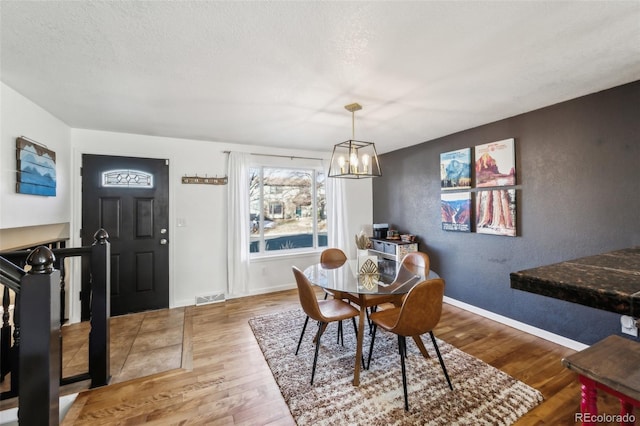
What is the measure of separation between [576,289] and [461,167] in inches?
133

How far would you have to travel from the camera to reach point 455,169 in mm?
3627

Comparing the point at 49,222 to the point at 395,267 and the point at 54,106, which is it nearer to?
the point at 54,106

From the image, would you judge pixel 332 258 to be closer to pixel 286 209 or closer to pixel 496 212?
pixel 286 209

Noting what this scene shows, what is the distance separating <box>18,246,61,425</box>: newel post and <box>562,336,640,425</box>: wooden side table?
2247 mm

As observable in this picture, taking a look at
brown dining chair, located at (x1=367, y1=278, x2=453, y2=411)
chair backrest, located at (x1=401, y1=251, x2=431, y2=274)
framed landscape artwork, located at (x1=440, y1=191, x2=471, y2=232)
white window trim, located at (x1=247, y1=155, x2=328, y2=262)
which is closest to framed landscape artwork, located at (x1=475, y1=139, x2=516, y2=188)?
framed landscape artwork, located at (x1=440, y1=191, x2=471, y2=232)

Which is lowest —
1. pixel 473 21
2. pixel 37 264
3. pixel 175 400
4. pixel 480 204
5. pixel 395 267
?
pixel 175 400

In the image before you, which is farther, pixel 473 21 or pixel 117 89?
pixel 117 89

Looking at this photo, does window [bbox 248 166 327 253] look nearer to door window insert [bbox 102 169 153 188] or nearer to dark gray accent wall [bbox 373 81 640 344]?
door window insert [bbox 102 169 153 188]

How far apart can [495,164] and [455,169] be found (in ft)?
1.64

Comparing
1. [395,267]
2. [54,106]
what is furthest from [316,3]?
[54,106]

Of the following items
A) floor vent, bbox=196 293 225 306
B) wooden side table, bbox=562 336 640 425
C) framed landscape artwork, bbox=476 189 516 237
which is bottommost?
floor vent, bbox=196 293 225 306

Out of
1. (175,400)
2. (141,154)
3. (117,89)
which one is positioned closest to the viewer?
(175,400)

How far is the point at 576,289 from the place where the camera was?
556mm

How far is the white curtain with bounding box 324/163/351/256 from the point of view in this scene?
4.85 m
